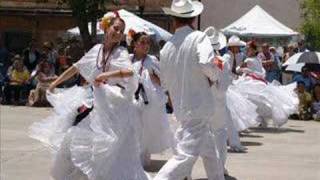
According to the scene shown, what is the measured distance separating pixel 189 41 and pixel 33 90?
15305 mm

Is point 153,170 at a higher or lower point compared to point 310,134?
higher

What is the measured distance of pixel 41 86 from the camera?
22656 millimetres

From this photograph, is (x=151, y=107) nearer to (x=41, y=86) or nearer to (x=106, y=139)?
(x=106, y=139)

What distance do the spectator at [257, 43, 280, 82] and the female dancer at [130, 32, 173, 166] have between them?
9.03 meters

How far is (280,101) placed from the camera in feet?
55.0

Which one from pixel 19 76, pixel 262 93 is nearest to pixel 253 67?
pixel 262 93

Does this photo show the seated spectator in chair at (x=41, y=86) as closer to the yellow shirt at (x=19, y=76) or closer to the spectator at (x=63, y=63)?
the yellow shirt at (x=19, y=76)

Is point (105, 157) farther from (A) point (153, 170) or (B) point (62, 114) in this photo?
(A) point (153, 170)

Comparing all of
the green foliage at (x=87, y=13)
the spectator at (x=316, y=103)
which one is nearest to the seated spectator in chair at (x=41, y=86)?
the green foliage at (x=87, y=13)

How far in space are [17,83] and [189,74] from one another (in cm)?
1565

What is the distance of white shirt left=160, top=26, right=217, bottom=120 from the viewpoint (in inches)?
318

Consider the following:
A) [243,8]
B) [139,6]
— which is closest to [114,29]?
[139,6]

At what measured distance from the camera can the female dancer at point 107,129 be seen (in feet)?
27.5

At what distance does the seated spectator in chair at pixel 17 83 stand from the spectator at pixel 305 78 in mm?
7478
